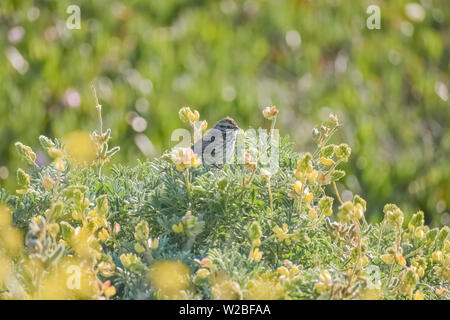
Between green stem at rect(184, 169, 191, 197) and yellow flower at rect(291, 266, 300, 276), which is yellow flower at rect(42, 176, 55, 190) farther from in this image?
yellow flower at rect(291, 266, 300, 276)

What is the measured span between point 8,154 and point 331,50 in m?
3.09

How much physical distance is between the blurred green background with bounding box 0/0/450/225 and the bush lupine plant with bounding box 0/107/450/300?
2135 millimetres

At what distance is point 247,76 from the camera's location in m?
5.30

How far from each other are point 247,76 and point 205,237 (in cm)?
356

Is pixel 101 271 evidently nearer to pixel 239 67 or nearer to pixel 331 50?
pixel 239 67

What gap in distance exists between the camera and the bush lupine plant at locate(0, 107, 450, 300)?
1570 mm

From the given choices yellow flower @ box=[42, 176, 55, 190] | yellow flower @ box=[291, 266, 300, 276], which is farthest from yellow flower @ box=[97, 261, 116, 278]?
yellow flower @ box=[291, 266, 300, 276]

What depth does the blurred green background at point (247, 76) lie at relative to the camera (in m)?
4.60

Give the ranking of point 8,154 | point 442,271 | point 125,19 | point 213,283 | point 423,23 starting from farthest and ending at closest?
point 423,23 < point 125,19 < point 8,154 < point 442,271 < point 213,283

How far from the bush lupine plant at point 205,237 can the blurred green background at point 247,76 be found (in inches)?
84.1

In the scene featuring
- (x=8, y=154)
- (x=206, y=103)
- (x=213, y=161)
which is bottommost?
(x=213, y=161)

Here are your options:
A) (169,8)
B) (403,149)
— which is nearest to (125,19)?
(169,8)

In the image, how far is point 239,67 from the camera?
545 centimetres

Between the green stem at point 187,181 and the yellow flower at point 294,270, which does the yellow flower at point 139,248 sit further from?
the yellow flower at point 294,270
